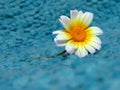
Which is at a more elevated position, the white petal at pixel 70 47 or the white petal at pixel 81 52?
the white petal at pixel 70 47

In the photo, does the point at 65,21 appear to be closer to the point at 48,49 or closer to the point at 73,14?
the point at 73,14

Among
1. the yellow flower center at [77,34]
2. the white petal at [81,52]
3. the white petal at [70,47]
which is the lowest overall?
the white petal at [81,52]

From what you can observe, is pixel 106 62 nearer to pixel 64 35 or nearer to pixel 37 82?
pixel 37 82

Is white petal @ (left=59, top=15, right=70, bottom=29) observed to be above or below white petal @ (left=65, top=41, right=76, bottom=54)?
above

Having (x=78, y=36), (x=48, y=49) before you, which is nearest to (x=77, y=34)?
(x=78, y=36)

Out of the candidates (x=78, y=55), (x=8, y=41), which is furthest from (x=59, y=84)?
(x=8, y=41)
